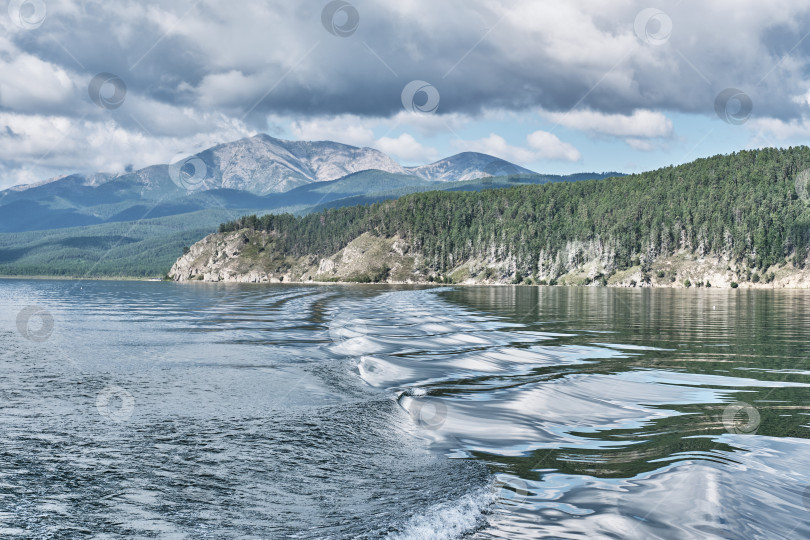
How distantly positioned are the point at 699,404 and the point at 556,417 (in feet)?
21.2

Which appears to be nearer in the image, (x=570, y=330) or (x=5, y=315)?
(x=570, y=330)

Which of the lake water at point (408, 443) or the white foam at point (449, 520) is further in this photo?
the lake water at point (408, 443)

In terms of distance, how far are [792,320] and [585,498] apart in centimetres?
6779

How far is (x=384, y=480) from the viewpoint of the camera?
1689 centimetres

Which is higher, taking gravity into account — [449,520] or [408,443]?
[449,520]

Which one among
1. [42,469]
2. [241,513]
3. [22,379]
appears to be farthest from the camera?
[22,379]

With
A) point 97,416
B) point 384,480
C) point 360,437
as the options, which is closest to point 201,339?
point 97,416

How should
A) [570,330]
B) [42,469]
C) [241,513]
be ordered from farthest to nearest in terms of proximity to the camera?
1. [570,330]
2. [42,469]
3. [241,513]

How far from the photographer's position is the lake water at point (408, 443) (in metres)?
14.0

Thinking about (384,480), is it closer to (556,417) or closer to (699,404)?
(556,417)

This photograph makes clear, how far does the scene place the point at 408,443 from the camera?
21.0 meters

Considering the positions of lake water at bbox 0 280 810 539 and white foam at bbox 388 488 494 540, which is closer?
white foam at bbox 388 488 494 540

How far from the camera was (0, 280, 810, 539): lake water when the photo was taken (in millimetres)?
13984

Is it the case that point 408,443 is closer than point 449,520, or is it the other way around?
point 449,520
